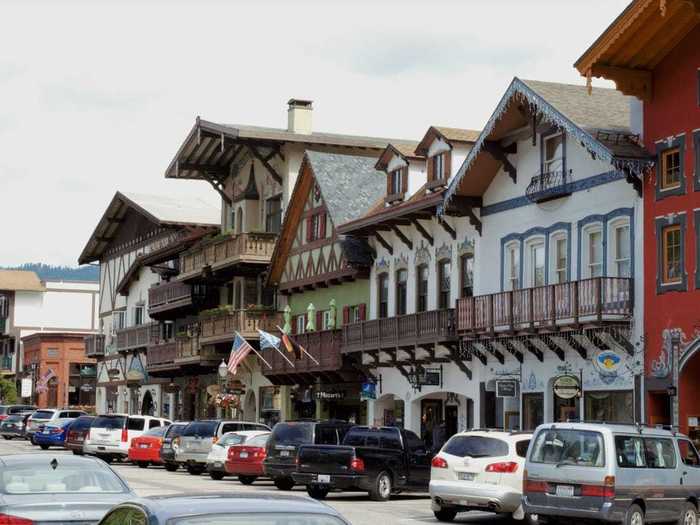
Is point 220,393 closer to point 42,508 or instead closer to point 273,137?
point 273,137

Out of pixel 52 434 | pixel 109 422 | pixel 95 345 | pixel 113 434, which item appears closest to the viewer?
pixel 113 434

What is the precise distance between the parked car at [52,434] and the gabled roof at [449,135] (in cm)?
2019

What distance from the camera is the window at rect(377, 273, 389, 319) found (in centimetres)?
Answer: 4519

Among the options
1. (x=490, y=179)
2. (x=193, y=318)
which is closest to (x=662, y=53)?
(x=490, y=179)

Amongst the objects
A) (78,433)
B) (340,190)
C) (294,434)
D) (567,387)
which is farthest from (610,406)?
(78,433)

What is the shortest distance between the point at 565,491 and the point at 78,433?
97.6ft

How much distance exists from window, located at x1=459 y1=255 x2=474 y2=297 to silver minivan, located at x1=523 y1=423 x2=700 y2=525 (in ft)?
57.7

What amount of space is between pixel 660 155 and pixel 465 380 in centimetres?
1052

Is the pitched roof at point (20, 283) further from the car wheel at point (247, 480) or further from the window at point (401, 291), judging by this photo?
the car wheel at point (247, 480)

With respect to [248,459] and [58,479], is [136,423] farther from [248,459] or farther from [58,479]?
[58,479]

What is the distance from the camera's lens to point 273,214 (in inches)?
2221

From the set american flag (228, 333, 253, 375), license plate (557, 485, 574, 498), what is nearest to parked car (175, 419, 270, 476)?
american flag (228, 333, 253, 375)

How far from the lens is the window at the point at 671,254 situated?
101 feet

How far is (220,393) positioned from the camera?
5806 cm
